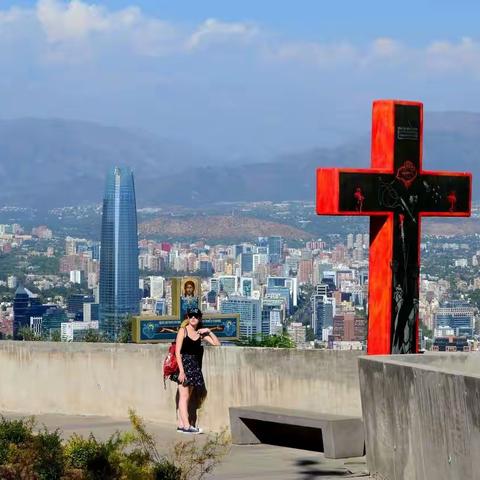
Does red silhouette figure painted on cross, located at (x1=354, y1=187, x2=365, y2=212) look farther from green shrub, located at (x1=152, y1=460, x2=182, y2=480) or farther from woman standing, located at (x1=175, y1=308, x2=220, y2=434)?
green shrub, located at (x1=152, y1=460, x2=182, y2=480)

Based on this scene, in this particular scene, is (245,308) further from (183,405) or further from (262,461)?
(262,461)

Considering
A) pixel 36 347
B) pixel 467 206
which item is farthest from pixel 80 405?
→ pixel 467 206

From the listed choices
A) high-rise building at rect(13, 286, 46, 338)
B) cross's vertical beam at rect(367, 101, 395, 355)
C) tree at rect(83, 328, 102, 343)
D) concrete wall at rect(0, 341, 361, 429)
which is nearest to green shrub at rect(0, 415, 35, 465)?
concrete wall at rect(0, 341, 361, 429)

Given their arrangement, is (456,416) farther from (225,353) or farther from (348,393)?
(225,353)

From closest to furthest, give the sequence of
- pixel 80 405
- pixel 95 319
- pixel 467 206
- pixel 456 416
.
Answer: pixel 456 416 < pixel 467 206 < pixel 80 405 < pixel 95 319

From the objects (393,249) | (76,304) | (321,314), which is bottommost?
(321,314)

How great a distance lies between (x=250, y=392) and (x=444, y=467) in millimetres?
4588

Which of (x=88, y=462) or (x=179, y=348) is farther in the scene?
(x=179, y=348)

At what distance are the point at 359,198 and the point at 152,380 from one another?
2.92 m

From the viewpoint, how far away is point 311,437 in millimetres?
13250

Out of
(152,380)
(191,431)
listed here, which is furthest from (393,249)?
(152,380)

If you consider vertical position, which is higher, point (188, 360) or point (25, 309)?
point (188, 360)

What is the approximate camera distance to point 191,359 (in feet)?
46.6

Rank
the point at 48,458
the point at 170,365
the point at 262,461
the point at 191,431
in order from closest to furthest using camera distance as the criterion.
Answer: the point at 48,458 → the point at 262,461 → the point at 191,431 → the point at 170,365
